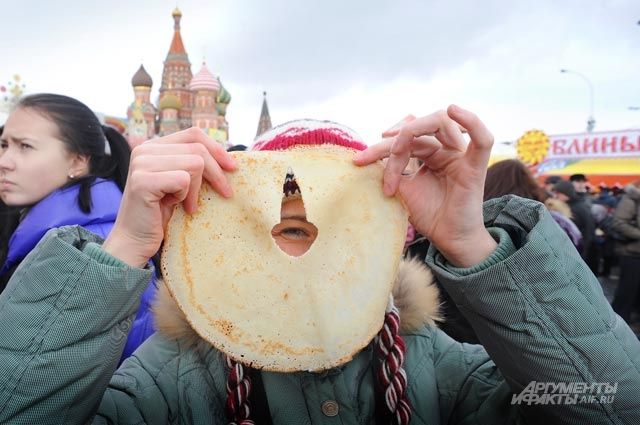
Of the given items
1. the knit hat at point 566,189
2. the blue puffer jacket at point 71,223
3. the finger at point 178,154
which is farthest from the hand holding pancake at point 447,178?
the knit hat at point 566,189

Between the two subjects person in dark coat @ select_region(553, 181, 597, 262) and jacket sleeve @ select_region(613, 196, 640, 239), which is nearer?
jacket sleeve @ select_region(613, 196, 640, 239)

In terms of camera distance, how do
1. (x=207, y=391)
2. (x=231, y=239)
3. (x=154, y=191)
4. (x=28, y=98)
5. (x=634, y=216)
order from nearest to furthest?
1. (x=154, y=191)
2. (x=231, y=239)
3. (x=207, y=391)
4. (x=28, y=98)
5. (x=634, y=216)

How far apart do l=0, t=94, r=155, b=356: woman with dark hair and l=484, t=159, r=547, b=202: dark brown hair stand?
2.04m

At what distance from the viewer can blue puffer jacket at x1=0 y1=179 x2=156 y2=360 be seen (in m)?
1.67

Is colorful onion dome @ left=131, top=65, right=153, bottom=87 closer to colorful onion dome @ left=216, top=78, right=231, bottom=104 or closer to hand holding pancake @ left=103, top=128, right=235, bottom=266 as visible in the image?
colorful onion dome @ left=216, top=78, right=231, bottom=104

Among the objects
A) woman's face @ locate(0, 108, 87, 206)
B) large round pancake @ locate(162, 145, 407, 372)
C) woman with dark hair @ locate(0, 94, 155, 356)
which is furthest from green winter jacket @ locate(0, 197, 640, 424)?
woman's face @ locate(0, 108, 87, 206)

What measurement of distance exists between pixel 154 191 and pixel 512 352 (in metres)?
0.81

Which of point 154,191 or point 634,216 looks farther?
point 634,216

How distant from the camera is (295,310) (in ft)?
3.47

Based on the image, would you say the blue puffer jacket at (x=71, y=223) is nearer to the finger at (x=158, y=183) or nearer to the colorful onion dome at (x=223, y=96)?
the finger at (x=158, y=183)

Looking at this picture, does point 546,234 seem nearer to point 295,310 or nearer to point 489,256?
point 489,256

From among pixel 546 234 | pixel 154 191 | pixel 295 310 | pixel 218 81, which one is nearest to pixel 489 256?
pixel 546 234

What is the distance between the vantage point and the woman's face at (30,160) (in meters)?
1.78

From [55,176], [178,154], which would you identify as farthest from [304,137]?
[55,176]
